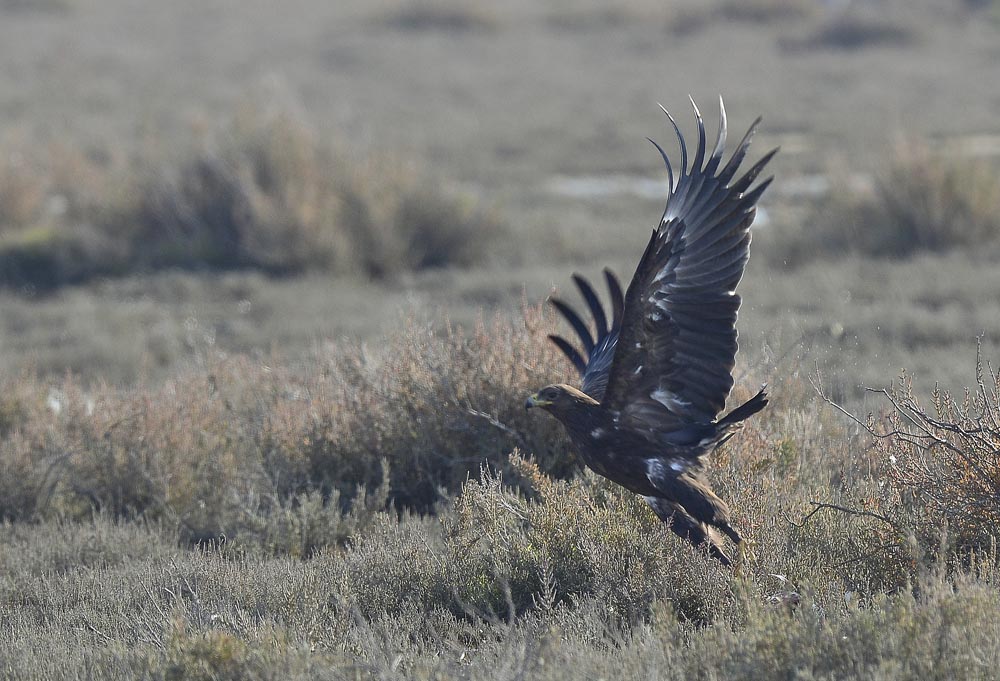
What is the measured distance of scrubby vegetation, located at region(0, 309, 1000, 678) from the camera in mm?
3840

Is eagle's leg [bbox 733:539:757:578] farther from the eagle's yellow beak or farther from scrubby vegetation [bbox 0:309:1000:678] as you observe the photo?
the eagle's yellow beak

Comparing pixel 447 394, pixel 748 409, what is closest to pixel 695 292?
pixel 748 409

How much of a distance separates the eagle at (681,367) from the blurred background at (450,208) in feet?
3.75

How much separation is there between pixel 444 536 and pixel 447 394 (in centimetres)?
109

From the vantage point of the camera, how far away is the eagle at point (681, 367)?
4.57 metres

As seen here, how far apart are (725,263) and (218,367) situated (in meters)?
3.58

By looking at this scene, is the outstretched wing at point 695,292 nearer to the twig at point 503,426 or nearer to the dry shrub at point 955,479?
the dry shrub at point 955,479

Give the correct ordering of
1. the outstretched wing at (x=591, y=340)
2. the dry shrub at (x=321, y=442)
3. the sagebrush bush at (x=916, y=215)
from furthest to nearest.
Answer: the sagebrush bush at (x=916, y=215) < the dry shrub at (x=321, y=442) < the outstretched wing at (x=591, y=340)

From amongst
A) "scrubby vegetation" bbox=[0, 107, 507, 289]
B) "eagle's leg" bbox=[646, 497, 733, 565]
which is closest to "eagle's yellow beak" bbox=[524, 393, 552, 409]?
"eagle's leg" bbox=[646, 497, 733, 565]

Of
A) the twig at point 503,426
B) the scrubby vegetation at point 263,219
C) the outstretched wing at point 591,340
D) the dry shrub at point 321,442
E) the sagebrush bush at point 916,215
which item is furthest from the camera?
the scrubby vegetation at point 263,219

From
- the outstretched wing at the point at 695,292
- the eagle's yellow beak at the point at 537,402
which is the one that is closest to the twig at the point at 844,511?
the outstretched wing at the point at 695,292

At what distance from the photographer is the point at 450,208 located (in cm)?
1221

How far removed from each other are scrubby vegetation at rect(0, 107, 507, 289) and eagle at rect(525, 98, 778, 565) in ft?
23.6

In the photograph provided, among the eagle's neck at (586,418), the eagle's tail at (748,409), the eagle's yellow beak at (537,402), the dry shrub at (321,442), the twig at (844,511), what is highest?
the eagle's tail at (748,409)
